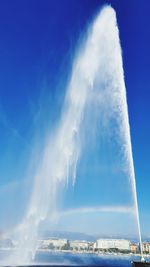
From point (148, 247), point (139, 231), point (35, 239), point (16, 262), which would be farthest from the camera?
point (148, 247)

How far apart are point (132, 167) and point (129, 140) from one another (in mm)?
3229

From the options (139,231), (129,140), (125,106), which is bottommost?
(139,231)

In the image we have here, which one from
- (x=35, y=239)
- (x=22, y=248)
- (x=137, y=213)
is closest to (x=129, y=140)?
(x=137, y=213)

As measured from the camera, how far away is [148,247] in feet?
600

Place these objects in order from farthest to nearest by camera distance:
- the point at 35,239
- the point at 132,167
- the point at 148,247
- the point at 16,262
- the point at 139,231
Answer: the point at 148,247 < the point at 16,262 < the point at 35,239 < the point at 132,167 < the point at 139,231

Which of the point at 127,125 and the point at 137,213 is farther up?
the point at 127,125

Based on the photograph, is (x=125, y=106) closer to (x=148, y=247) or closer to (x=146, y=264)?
(x=146, y=264)

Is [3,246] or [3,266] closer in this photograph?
[3,266]

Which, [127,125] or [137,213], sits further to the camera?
[127,125]

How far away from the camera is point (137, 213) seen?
34.8 metres

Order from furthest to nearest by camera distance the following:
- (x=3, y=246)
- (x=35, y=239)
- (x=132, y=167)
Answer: (x=3, y=246) < (x=35, y=239) < (x=132, y=167)

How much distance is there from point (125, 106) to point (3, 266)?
43.4 meters

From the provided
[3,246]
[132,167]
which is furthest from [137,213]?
[3,246]

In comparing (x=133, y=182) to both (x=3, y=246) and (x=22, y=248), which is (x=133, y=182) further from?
(x=3, y=246)
